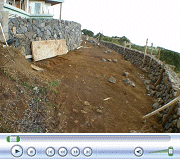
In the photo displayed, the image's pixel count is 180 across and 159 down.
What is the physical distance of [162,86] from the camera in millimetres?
6453

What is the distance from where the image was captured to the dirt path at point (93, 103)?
3.68m

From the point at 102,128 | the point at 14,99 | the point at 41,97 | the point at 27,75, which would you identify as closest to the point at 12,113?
the point at 14,99

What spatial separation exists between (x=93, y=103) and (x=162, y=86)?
3.35 m

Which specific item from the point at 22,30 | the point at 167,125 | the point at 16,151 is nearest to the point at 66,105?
the point at 167,125

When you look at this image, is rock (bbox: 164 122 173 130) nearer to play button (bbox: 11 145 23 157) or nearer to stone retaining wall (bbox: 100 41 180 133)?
stone retaining wall (bbox: 100 41 180 133)

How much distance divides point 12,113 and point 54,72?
305cm

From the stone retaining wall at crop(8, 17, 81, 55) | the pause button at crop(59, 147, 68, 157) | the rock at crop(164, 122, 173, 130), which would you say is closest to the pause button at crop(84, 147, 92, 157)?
the pause button at crop(59, 147, 68, 157)

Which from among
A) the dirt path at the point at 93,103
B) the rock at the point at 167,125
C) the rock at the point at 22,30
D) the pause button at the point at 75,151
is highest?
the rock at the point at 22,30

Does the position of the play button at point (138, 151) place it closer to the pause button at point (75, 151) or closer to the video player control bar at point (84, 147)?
the video player control bar at point (84, 147)

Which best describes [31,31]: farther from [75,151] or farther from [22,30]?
[75,151]

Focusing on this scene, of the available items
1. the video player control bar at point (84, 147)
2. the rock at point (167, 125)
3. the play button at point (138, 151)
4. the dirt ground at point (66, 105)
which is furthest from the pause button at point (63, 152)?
the rock at point (167, 125)

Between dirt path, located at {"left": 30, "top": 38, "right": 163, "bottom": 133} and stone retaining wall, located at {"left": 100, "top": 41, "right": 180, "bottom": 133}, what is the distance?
302 mm

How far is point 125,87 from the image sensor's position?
21.6 ft

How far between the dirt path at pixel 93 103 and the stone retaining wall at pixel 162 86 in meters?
0.30
